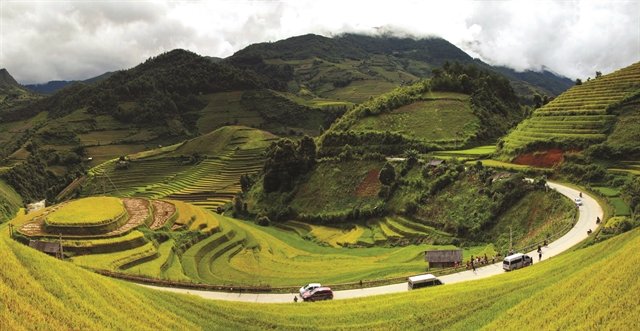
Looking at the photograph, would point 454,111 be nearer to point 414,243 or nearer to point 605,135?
point 605,135

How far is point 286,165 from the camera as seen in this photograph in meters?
75.9

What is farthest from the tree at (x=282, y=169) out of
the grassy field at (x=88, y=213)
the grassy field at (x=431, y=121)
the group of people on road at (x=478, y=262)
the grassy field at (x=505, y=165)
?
the group of people on road at (x=478, y=262)

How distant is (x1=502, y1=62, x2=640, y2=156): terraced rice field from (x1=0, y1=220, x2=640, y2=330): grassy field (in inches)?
1321

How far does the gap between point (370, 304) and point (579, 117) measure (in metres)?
48.6

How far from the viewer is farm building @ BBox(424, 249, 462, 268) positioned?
35.0 metres

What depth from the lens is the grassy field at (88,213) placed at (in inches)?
1679

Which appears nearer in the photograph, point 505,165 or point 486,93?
point 505,165

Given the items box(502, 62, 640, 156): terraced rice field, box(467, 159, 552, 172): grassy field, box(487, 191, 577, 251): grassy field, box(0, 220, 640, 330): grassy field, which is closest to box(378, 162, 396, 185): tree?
box(467, 159, 552, 172): grassy field

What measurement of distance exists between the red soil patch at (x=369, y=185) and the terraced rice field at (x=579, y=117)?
1680cm

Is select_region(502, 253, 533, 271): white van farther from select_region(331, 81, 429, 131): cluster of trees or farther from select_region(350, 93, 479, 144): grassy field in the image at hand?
select_region(331, 81, 429, 131): cluster of trees

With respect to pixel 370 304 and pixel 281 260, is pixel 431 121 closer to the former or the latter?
pixel 281 260

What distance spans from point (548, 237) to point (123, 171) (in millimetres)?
99897

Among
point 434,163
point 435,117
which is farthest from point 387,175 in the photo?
point 435,117

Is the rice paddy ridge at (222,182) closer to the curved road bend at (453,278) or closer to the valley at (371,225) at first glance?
the valley at (371,225)
